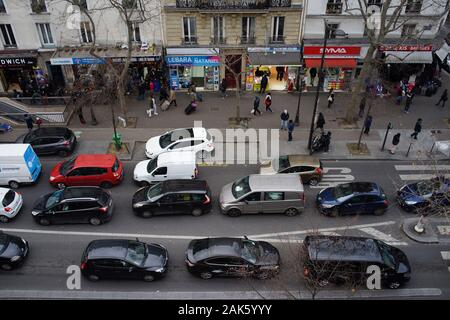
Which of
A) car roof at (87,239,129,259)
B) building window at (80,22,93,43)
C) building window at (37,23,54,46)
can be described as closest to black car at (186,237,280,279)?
car roof at (87,239,129,259)

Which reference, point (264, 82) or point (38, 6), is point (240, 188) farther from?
point (38, 6)

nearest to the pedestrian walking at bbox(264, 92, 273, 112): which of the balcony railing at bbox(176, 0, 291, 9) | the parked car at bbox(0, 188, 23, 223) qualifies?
the balcony railing at bbox(176, 0, 291, 9)

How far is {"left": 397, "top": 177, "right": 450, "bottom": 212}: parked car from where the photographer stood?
19.0 m

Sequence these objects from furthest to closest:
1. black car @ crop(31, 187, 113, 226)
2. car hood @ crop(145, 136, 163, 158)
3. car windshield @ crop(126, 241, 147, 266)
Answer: car hood @ crop(145, 136, 163, 158) < black car @ crop(31, 187, 113, 226) < car windshield @ crop(126, 241, 147, 266)

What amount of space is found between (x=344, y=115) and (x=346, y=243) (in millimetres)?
14525

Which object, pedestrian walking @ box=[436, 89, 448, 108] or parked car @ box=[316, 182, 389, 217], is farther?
pedestrian walking @ box=[436, 89, 448, 108]

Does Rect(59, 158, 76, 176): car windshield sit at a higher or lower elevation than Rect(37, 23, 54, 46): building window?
lower

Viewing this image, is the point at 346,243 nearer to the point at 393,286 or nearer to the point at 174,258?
the point at 393,286

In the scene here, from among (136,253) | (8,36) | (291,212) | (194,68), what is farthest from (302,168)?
(8,36)

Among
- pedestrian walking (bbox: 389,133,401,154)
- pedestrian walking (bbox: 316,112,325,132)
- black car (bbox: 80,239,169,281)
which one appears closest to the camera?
black car (bbox: 80,239,169,281)

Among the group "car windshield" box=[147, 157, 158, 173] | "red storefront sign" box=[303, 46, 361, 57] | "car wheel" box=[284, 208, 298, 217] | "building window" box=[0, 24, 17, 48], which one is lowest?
"car wheel" box=[284, 208, 298, 217]

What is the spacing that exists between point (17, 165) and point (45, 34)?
12332 mm

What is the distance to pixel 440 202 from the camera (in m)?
18.8

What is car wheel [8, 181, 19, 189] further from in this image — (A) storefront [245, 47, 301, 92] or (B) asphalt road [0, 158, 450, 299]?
(A) storefront [245, 47, 301, 92]
